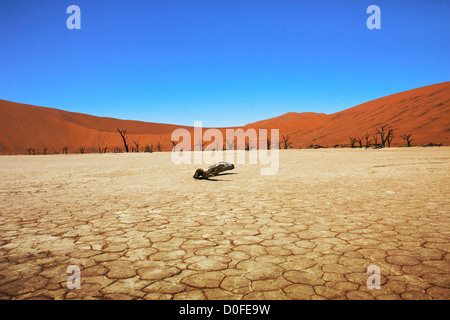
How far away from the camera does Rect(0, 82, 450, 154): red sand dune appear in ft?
130

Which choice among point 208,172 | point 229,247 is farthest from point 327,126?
point 229,247

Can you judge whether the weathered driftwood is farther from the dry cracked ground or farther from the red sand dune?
the red sand dune

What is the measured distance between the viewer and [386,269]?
2.30 m

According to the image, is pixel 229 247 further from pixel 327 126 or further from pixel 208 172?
pixel 327 126

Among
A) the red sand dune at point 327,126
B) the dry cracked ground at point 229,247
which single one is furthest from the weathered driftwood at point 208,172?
the red sand dune at point 327,126

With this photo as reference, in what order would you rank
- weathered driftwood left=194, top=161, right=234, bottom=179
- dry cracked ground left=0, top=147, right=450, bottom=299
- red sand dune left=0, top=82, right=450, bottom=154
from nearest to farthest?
dry cracked ground left=0, top=147, right=450, bottom=299 < weathered driftwood left=194, top=161, right=234, bottom=179 < red sand dune left=0, top=82, right=450, bottom=154

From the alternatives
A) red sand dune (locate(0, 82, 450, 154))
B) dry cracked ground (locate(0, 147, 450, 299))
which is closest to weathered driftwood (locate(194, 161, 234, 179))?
dry cracked ground (locate(0, 147, 450, 299))

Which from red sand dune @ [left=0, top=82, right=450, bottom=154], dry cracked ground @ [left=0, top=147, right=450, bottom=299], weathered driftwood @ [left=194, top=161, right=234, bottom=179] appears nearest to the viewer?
dry cracked ground @ [left=0, top=147, right=450, bottom=299]

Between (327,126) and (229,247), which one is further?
(327,126)

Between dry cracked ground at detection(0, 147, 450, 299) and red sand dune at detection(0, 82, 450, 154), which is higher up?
red sand dune at detection(0, 82, 450, 154)

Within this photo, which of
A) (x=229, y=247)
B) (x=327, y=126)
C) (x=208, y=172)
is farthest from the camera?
(x=327, y=126)

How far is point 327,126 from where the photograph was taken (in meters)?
58.6

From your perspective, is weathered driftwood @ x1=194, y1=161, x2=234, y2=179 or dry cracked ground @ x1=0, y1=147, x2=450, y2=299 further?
weathered driftwood @ x1=194, y1=161, x2=234, y2=179
